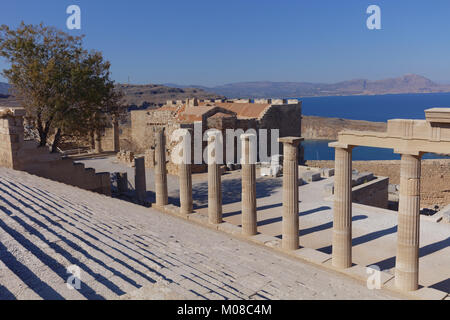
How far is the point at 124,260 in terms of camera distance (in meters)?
6.41

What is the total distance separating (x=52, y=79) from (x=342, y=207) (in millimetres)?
11780

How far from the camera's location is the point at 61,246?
6461 millimetres

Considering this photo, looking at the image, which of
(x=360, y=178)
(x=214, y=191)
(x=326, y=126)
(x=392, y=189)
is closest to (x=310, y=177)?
(x=360, y=178)

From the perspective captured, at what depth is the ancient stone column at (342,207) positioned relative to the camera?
905 cm

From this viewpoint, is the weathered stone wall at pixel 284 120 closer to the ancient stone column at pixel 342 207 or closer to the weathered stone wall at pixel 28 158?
the weathered stone wall at pixel 28 158

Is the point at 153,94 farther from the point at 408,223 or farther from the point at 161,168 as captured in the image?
the point at 408,223

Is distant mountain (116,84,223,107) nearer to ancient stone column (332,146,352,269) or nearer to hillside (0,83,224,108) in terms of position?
hillside (0,83,224,108)

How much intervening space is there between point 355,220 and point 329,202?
2.59 meters

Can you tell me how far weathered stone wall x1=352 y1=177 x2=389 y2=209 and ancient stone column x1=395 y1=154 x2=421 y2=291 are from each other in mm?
10294

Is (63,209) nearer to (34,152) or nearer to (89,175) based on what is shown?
(34,152)

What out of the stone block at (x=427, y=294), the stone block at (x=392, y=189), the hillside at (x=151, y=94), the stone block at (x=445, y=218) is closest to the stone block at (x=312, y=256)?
the stone block at (x=427, y=294)

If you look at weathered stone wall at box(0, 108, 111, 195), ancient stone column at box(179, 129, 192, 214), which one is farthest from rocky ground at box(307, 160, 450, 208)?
weathered stone wall at box(0, 108, 111, 195)
